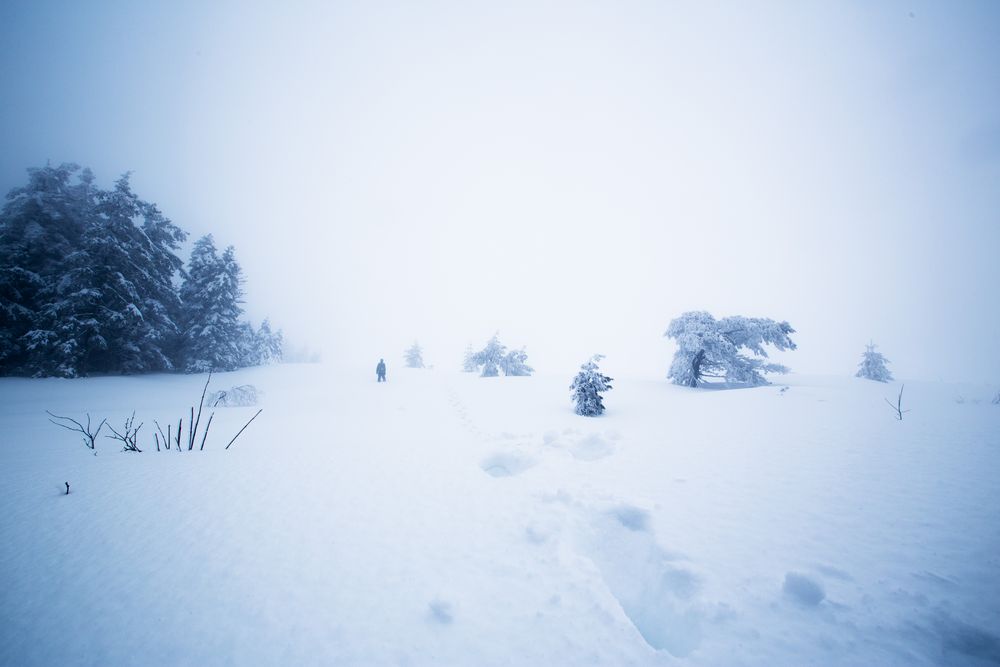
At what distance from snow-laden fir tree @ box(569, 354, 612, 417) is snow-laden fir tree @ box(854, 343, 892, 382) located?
74.9 feet

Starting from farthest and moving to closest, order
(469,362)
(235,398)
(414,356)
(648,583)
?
1. (414,356)
2. (469,362)
3. (235,398)
4. (648,583)

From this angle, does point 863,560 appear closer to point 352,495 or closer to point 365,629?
point 365,629

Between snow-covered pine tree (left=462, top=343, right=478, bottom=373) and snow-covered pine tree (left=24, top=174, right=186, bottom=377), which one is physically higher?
snow-covered pine tree (left=24, top=174, right=186, bottom=377)

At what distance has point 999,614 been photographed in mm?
2900

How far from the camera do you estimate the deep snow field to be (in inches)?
116

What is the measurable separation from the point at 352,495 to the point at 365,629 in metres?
2.69

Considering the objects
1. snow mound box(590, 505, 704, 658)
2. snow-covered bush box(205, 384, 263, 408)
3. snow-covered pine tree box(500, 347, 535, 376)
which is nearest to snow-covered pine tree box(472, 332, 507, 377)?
snow-covered pine tree box(500, 347, 535, 376)

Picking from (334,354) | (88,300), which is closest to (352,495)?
(88,300)

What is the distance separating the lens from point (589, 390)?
427 inches

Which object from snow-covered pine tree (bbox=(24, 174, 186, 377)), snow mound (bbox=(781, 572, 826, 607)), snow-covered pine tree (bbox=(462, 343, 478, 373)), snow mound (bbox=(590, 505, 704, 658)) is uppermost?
snow-covered pine tree (bbox=(24, 174, 186, 377))

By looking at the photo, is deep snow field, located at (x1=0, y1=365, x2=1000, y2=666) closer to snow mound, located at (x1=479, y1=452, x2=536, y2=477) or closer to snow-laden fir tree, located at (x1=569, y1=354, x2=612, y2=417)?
snow mound, located at (x1=479, y1=452, x2=536, y2=477)

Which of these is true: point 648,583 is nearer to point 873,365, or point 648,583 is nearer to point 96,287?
point 96,287

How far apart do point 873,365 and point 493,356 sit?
25.0m

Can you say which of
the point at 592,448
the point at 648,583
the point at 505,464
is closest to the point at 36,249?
the point at 505,464
